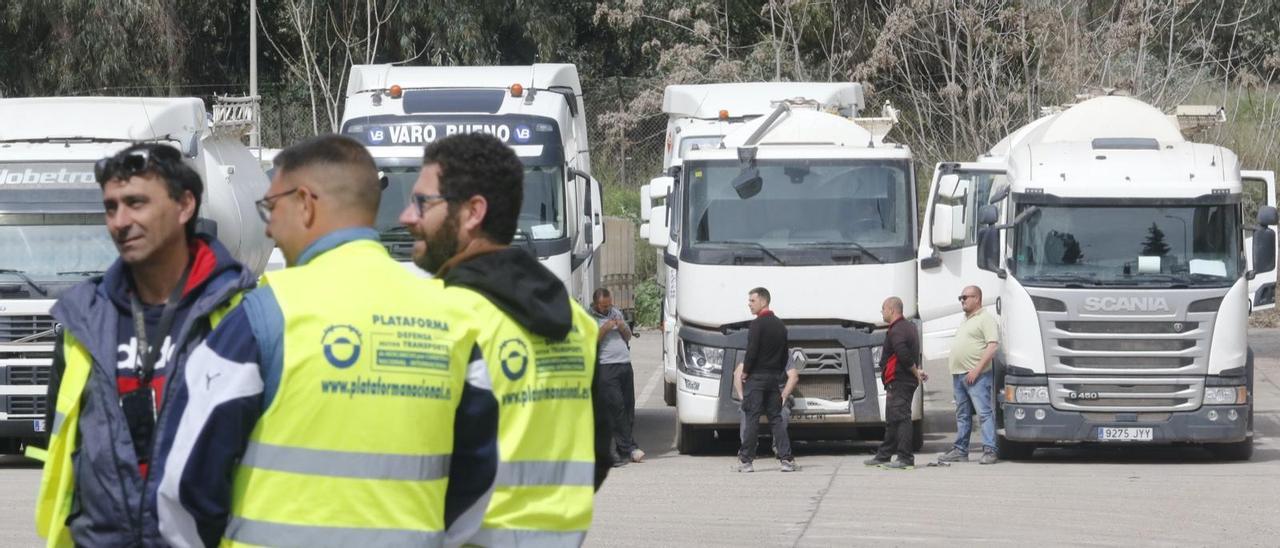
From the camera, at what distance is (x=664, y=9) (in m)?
36.1

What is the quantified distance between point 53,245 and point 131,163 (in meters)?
12.1

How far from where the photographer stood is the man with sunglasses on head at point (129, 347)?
12.6 feet

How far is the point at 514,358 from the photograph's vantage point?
3857 millimetres

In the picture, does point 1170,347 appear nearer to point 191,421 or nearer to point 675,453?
point 675,453

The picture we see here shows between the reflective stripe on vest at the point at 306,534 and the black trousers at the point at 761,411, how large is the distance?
12.0 meters

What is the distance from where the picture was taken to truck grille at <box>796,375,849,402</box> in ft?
53.3

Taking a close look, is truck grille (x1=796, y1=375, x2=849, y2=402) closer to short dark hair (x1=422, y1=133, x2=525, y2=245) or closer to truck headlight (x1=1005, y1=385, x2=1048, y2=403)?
truck headlight (x1=1005, y1=385, x2=1048, y2=403)

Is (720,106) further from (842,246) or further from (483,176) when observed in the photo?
(483,176)

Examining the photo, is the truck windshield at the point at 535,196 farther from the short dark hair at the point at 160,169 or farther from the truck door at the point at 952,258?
the short dark hair at the point at 160,169

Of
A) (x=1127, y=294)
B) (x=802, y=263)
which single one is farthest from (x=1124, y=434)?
→ (x=802, y=263)

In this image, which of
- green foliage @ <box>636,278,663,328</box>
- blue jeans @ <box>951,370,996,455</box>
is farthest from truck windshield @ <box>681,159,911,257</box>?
green foliage @ <box>636,278,663,328</box>

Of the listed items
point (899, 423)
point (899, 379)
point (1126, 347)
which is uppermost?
point (1126, 347)

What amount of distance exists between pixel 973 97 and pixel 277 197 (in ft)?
98.4

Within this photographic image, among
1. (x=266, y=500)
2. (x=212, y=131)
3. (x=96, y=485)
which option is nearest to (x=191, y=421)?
(x=266, y=500)
